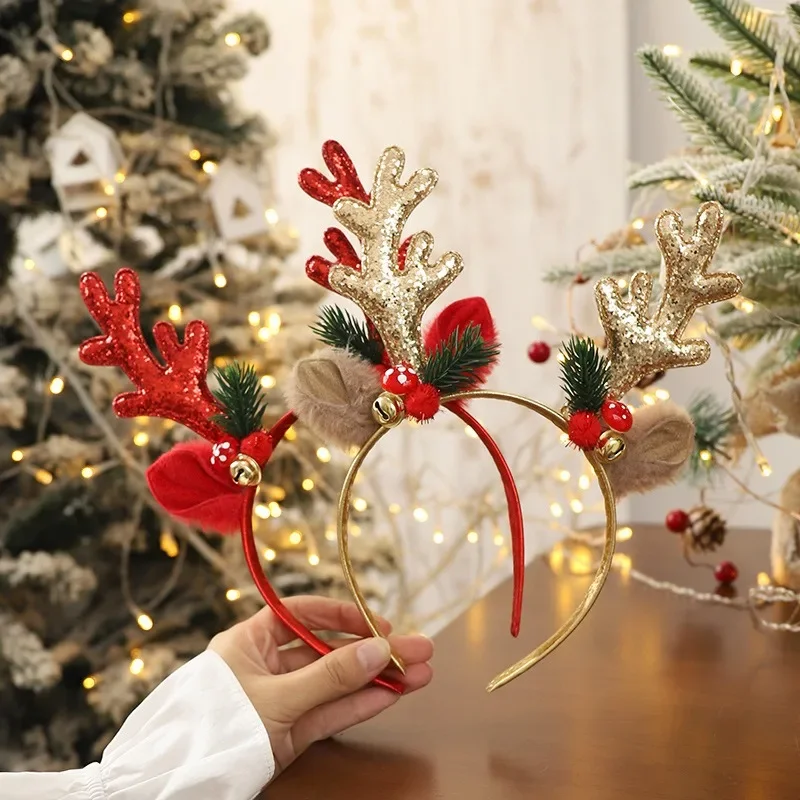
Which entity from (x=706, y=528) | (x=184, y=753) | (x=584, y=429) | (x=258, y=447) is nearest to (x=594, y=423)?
(x=584, y=429)

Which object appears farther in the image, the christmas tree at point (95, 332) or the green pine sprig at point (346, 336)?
the christmas tree at point (95, 332)

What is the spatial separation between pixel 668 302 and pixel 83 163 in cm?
116

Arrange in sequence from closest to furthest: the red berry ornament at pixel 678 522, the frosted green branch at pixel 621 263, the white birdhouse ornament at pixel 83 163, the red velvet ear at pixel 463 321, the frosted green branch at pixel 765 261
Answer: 1. the red velvet ear at pixel 463 321
2. the frosted green branch at pixel 765 261
3. the frosted green branch at pixel 621 263
4. the red berry ornament at pixel 678 522
5. the white birdhouse ornament at pixel 83 163

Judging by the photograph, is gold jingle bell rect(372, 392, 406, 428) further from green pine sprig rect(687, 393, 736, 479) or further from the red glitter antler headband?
green pine sprig rect(687, 393, 736, 479)

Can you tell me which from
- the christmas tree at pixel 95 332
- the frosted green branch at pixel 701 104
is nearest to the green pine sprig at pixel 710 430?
the frosted green branch at pixel 701 104

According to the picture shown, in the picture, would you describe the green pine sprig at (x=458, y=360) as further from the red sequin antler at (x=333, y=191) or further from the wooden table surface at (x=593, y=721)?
the wooden table surface at (x=593, y=721)

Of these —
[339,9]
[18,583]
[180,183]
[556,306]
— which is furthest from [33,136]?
[556,306]

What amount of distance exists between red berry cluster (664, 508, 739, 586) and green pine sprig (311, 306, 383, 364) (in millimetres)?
495

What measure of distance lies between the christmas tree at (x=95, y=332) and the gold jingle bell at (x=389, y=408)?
36.6 inches

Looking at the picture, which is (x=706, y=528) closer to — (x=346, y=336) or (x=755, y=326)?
(x=755, y=326)

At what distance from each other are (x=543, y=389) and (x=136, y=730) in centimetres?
167

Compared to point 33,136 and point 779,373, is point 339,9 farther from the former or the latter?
point 779,373

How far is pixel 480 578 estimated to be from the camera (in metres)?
2.20

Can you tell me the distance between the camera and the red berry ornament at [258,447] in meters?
0.65
